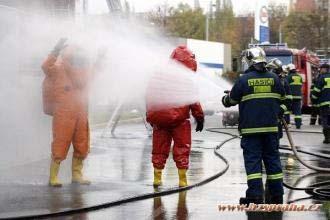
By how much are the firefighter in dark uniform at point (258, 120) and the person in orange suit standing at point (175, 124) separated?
1.03 meters

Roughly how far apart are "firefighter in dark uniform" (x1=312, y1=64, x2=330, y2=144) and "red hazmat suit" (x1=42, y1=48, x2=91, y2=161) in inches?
317

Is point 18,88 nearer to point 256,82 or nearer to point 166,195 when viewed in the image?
point 166,195

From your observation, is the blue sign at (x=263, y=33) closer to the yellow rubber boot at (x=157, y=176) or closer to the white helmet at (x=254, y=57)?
the yellow rubber boot at (x=157, y=176)

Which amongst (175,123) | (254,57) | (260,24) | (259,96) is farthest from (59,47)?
(260,24)

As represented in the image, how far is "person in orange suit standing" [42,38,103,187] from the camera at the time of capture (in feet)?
27.7

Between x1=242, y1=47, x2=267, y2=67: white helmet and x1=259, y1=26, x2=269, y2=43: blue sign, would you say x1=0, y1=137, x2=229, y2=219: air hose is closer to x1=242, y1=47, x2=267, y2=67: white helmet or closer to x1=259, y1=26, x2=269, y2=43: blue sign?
x1=242, y1=47, x2=267, y2=67: white helmet

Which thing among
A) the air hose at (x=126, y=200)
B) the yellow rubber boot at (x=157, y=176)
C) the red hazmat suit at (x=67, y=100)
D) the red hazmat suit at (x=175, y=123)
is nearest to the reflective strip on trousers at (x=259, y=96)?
the red hazmat suit at (x=175, y=123)

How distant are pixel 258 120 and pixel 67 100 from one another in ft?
7.93

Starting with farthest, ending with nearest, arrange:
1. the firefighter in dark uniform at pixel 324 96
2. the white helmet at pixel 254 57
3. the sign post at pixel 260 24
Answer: the sign post at pixel 260 24 → the firefighter in dark uniform at pixel 324 96 → the white helmet at pixel 254 57

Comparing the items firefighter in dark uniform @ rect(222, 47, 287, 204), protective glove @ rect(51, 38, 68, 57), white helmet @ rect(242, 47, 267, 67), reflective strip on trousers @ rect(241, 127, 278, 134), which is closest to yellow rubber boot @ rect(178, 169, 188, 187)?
firefighter in dark uniform @ rect(222, 47, 287, 204)

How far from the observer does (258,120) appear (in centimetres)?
737

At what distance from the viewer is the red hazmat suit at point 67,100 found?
333 inches

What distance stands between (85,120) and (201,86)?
1.79 m

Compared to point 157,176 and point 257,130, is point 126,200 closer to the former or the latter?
point 157,176
